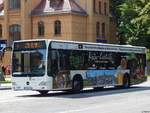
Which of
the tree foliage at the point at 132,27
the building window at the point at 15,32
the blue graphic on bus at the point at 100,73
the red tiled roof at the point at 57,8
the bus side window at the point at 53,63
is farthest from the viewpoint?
the building window at the point at 15,32

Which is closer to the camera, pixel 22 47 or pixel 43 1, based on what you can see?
pixel 22 47

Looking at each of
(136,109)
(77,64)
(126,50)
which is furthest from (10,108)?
(126,50)

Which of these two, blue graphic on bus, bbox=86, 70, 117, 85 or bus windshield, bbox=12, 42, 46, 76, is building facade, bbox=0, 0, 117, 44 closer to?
blue graphic on bus, bbox=86, 70, 117, 85

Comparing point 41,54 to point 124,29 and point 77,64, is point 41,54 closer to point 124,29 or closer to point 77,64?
point 77,64

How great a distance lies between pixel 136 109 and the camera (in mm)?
19922

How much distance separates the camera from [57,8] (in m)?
75.4

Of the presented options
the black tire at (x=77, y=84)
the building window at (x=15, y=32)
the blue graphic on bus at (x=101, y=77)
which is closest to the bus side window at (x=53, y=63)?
the black tire at (x=77, y=84)

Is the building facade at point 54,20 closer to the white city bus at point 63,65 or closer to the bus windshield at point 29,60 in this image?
the white city bus at point 63,65

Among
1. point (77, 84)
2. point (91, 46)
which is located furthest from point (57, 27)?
point (77, 84)

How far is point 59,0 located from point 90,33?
20.2 ft

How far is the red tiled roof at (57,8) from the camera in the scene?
2928 inches

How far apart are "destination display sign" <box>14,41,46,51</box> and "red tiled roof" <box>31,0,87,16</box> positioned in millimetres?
44569

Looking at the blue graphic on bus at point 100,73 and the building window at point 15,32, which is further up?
the building window at point 15,32

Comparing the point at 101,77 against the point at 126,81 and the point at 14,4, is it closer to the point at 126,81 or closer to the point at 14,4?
the point at 126,81
